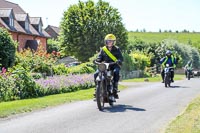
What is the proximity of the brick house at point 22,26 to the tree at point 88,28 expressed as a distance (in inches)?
156

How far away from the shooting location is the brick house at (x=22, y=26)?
173 feet

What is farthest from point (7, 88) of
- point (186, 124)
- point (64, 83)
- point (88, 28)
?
point (88, 28)

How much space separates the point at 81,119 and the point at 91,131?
5.69ft

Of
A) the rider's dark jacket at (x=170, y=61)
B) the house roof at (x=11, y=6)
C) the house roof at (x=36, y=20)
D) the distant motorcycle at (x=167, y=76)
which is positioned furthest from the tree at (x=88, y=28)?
the distant motorcycle at (x=167, y=76)

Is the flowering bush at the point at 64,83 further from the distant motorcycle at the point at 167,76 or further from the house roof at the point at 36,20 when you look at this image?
the house roof at the point at 36,20

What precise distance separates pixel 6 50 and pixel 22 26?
2919 centimetres

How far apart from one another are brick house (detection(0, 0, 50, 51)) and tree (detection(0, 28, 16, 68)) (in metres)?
21.5

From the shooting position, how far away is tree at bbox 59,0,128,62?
61.8m

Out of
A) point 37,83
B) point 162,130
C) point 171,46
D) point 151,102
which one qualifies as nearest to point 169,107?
point 151,102

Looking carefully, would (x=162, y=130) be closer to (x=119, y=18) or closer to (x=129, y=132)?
(x=129, y=132)

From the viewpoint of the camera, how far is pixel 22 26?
58031 mm

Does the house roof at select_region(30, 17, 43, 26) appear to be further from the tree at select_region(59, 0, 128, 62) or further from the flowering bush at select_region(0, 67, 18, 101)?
the flowering bush at select_region(0, 67, 18, 101)

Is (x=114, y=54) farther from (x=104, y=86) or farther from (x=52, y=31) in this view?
(x=52, y=31)

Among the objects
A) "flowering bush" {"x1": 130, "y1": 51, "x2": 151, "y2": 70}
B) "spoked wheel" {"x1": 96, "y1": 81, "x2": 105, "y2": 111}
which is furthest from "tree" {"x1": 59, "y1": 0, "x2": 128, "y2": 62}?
"spoked wheel" {"x1": 96, "y1": 81, "x2": 105, "y2": 111}
